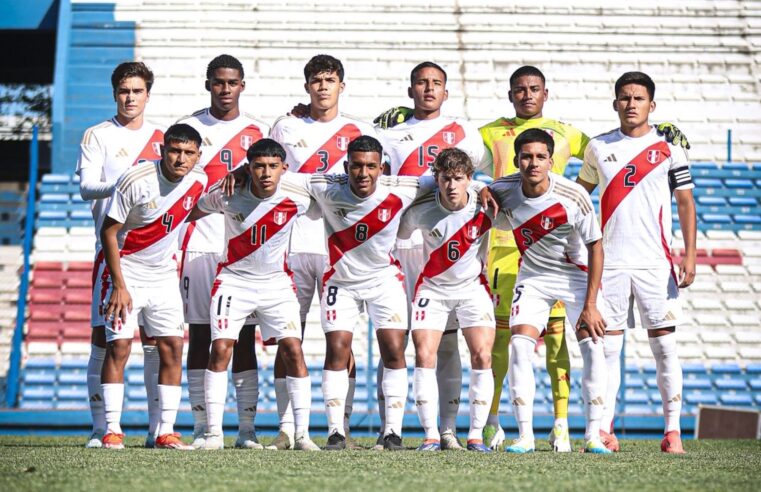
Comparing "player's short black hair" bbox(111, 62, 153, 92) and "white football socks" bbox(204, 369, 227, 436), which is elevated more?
"player's short black hair" bbox(111, 62, 153, 92)

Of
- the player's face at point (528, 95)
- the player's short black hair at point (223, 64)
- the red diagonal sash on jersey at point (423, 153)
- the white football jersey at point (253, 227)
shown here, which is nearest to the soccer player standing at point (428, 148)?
the red diagonal sash on jersey at point (423, 153)

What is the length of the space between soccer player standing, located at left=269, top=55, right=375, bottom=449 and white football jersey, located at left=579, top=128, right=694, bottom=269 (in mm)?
1577

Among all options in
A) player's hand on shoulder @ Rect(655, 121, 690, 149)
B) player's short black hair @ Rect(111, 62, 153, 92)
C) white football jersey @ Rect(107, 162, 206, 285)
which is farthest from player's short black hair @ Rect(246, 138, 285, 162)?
player's hand on shoulder @ Rect(655, 121, 690, 149)

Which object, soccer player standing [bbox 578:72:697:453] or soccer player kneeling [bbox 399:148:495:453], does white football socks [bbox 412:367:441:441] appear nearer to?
soccer player kneeling [bbox 399:148:495:453]

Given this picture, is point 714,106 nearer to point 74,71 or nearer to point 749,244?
point 749,244

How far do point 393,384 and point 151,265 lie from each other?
1.62m

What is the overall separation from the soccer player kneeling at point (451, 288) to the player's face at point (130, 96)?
1871 mm

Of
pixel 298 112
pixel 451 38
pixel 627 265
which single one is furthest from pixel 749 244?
pixel 298 112

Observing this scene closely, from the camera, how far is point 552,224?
6.43 metres

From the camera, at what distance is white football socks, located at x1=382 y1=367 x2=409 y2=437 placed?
6.43 metres

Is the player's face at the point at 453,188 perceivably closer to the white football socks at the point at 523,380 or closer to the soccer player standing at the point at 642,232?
the white football socks at the point at 523,380

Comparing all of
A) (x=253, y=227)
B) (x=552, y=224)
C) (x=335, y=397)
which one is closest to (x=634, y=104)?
(x=552, y=224)

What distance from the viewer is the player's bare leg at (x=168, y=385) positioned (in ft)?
21.2

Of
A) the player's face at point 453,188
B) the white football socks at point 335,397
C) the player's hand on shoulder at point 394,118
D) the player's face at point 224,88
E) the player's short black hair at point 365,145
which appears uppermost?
the player's face at point 224,88
